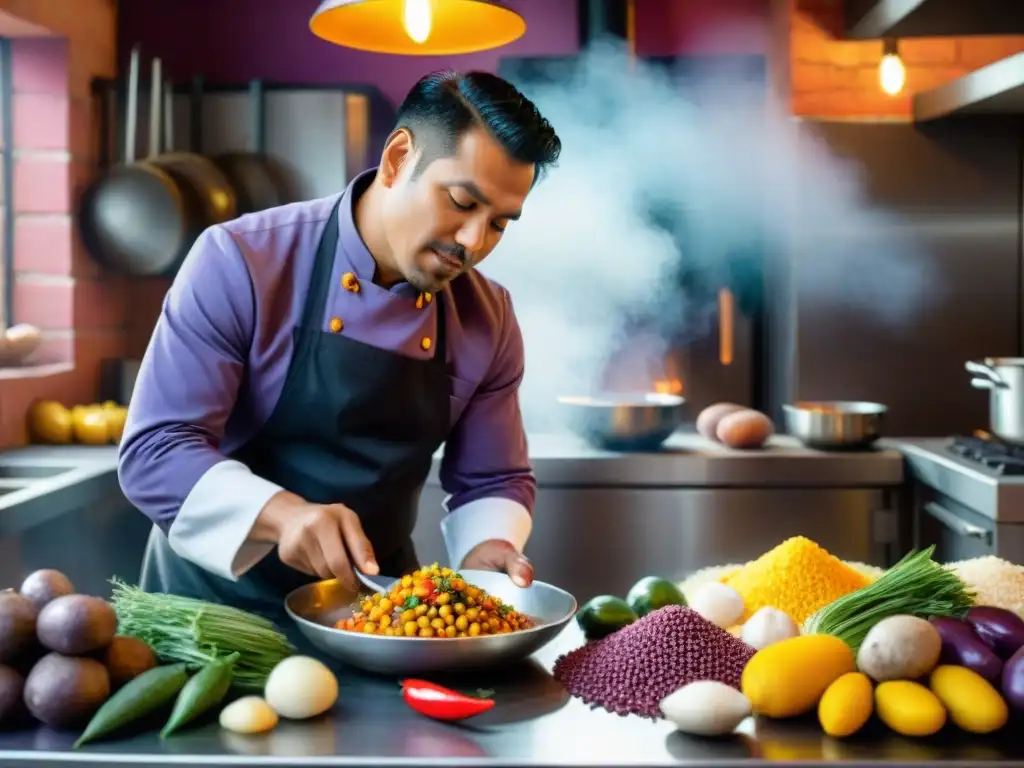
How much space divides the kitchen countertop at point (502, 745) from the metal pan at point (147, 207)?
8.71 feet

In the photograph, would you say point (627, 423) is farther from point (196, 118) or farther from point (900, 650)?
point (900, 650)

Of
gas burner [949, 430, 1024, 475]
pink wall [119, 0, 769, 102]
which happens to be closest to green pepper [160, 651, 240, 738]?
gas burner [949, 430, 1024, 475]

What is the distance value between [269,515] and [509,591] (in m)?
0.39

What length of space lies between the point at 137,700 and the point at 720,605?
33.6 inches

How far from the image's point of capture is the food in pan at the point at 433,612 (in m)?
1.56

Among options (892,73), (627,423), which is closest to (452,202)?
(627,423)

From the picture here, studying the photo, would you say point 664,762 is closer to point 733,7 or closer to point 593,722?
point 593,722

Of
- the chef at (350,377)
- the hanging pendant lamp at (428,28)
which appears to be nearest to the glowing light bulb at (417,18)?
the hanging pendant lamp at (428,28)

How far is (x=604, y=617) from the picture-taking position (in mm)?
1800

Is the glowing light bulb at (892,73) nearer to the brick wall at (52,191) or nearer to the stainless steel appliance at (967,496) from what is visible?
the stainless steel appliance at (967,496)

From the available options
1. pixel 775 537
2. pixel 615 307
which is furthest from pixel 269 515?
pixel 615 307

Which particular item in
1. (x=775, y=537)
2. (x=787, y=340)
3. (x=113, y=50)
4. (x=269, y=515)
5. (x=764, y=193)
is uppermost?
(x=113, y=50)

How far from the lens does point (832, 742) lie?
139 centimetres

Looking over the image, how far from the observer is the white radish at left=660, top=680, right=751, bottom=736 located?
1377 millimetres
